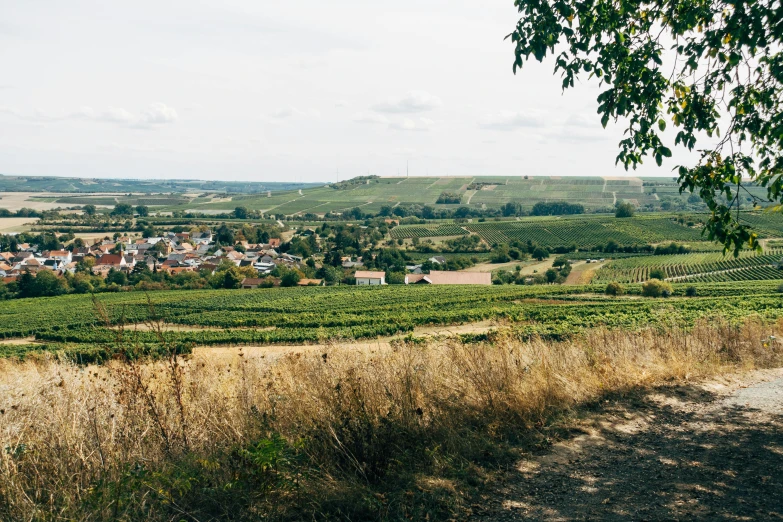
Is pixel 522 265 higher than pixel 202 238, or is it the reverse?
pixel 202 238

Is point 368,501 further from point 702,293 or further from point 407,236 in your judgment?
point 407,236

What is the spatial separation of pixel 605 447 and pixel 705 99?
3.90 metres

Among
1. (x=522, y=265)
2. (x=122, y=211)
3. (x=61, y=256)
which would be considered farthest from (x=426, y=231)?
(x=122, y=211)

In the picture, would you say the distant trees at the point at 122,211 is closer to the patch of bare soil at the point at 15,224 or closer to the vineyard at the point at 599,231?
the patch of bare soil at the point at 15,224

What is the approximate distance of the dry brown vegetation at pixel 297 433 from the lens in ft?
11.4

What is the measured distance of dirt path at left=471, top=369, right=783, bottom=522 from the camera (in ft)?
11.4

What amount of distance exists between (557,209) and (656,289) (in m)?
97.5

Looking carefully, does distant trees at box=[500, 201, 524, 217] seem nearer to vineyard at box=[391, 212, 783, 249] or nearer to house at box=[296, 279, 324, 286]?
vineyard at box=[391, 212, 783, 249]

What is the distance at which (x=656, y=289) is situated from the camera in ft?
152

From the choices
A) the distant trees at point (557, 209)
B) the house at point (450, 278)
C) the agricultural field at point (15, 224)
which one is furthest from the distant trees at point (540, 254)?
the agricultural field at point (15, 224)

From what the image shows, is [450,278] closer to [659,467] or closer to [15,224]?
[659,467]

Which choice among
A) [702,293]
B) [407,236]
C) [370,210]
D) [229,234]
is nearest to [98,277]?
[229,234]

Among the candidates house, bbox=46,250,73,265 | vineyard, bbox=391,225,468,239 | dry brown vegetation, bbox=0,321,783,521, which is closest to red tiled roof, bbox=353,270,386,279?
vineyard, bbox=391,225,468,239

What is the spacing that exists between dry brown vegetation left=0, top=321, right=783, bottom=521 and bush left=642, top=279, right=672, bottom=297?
4391cm
